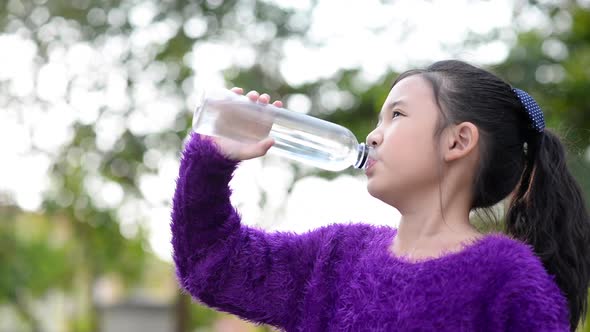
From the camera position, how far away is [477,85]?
1896 millimetres

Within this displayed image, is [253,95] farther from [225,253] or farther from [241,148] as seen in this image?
[225,253]

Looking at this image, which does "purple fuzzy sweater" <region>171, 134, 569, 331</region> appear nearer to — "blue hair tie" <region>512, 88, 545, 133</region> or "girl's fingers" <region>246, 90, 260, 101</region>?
"girl's fingers" <region>246, 90, 260, 101</region>

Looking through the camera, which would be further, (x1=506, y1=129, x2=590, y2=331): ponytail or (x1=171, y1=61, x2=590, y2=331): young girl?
(x1=506, y1=129, x2=590, y2=331): ponytail

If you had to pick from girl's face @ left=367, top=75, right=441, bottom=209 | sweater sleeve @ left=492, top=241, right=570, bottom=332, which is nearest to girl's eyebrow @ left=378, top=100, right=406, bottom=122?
girl's face @ left=367, top=75, right=441, bottom=209

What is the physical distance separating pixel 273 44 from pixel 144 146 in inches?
52.1

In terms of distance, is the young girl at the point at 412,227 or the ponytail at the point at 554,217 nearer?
the young girl at the point at 412,227

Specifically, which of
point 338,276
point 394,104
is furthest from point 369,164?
point 338,276

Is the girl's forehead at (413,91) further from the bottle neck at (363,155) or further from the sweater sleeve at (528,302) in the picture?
the sweater sleeve at (528,302)

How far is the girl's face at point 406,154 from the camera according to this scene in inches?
70.6

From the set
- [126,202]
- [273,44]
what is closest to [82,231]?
[126,202]

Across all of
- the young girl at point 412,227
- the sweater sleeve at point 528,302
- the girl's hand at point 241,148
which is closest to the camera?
the sweater sleeve at point 528,302

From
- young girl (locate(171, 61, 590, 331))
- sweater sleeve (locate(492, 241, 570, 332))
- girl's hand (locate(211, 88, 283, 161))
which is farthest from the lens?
girl's hand (locate(211, 88, 283, 161))

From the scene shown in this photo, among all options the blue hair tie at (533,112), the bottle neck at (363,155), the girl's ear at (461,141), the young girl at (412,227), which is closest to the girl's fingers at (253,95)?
the young girl at (412,227)

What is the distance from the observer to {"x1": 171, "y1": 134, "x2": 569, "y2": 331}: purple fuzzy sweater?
162 cm
